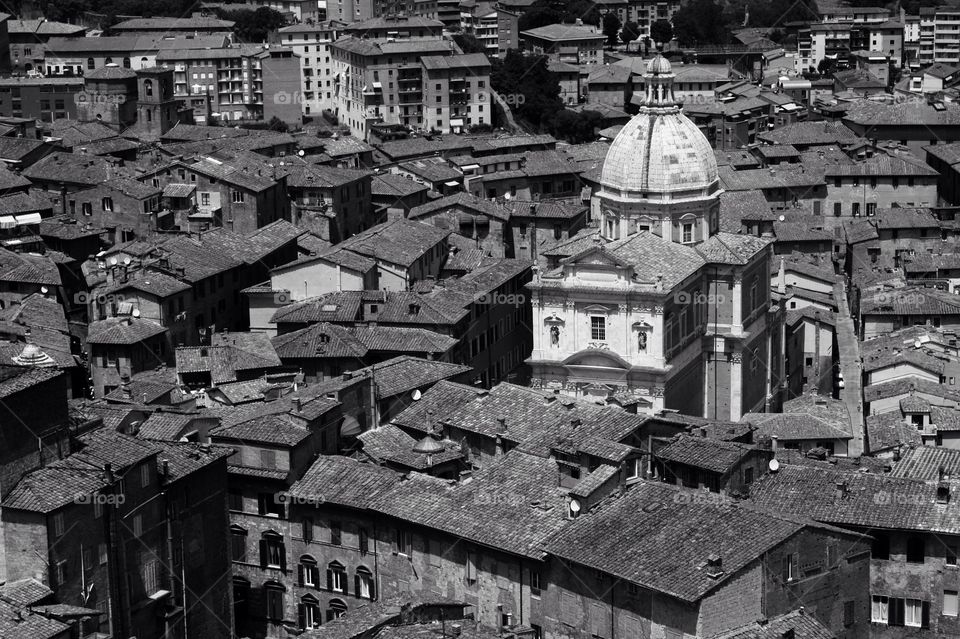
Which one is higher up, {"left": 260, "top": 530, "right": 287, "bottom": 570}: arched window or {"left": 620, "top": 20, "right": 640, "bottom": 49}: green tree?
{"left": 620, "top": 20, "right": 640, "bottom": 49}: green tree

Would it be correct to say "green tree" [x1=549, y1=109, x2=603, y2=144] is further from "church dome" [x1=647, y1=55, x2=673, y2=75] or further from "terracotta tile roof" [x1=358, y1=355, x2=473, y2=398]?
"terracotta tile roof" [x1=358, y1=355, x2=473, y2=398]

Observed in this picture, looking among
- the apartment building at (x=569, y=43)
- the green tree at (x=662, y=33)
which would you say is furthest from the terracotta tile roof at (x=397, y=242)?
the green tree at (x=662, y=33)

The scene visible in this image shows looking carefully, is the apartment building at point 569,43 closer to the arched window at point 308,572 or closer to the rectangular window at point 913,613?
the arched window at point 308,572

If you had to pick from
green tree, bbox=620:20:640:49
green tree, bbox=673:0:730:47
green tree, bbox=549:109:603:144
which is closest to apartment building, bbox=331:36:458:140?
green tree, bbox=549:109:603:144

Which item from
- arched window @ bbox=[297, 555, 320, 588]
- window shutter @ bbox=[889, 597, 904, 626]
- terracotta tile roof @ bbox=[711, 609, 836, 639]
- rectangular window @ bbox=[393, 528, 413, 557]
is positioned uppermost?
terracotta tile roof @ bbox=[711, 609, 836, 639]

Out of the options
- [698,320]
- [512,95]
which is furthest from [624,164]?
[512,95]

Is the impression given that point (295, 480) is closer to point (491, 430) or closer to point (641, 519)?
point (491, 430)
